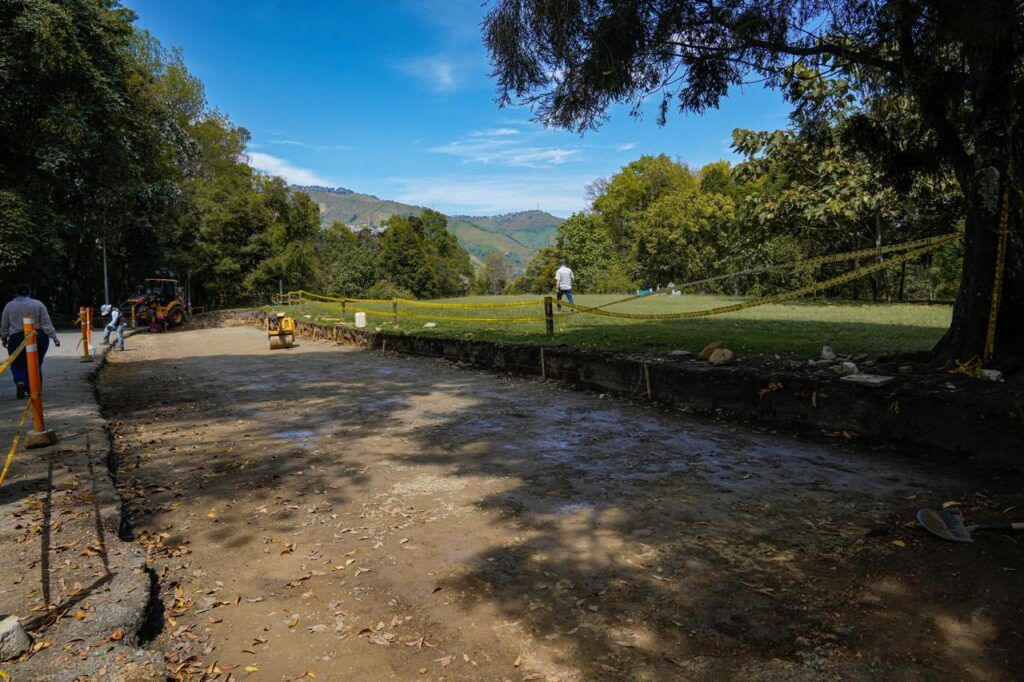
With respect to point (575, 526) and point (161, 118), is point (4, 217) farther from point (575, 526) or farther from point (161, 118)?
point (575, 526)

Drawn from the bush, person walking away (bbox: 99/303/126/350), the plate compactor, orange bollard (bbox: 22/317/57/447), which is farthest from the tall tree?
the bush

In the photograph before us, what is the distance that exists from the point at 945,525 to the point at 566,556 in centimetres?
230

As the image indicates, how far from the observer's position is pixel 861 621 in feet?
9.29

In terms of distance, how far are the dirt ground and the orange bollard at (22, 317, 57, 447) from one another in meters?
0.70

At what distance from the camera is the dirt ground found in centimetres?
267

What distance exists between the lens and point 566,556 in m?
3.57

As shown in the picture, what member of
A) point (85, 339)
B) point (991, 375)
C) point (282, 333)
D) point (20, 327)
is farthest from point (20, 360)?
point (991, 375)

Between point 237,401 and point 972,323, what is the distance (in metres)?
9.01

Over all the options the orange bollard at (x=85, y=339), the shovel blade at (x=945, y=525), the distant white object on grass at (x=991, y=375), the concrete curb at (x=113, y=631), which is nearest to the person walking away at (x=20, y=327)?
the orange bollard at (x=85, y=339)

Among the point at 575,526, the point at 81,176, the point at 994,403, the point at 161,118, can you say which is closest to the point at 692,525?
the point at 575,526

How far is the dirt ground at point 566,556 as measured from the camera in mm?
2672

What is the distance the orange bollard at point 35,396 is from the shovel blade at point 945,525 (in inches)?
281

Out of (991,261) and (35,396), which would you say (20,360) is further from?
(991,261)

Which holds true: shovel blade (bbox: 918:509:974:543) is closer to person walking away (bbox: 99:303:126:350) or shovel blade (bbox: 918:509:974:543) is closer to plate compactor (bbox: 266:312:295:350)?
plate compactor (bbox: 266:312:295:350)
